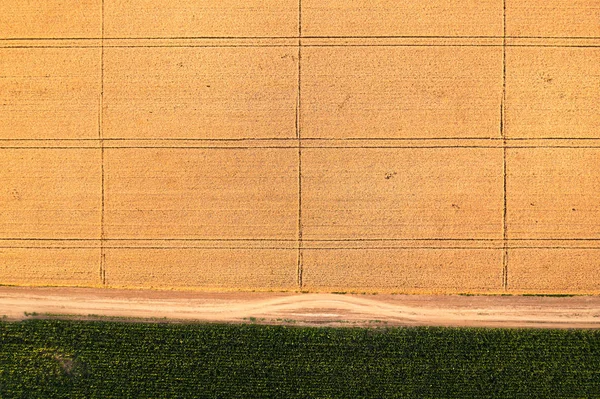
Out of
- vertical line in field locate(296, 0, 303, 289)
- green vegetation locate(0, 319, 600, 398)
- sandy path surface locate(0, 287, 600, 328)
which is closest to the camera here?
green vegetation locate(0, 319, 600, 398)

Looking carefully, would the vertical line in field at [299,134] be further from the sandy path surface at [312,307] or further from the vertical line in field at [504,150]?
the vertical line in field at [504,150]

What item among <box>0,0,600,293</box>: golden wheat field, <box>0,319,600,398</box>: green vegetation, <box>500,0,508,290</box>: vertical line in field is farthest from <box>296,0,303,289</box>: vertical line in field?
<box>500,0,508,290</box>: vertical line in field

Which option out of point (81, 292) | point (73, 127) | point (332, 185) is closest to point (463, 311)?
point (332, 185)

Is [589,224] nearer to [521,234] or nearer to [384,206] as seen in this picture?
[521,234]

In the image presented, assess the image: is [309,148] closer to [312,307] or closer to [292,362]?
[312,307]

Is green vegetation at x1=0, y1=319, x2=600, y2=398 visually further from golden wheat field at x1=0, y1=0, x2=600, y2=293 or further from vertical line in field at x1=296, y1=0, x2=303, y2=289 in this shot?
vertical line in field at x1=296, y1=0, x2=303, y2=289
